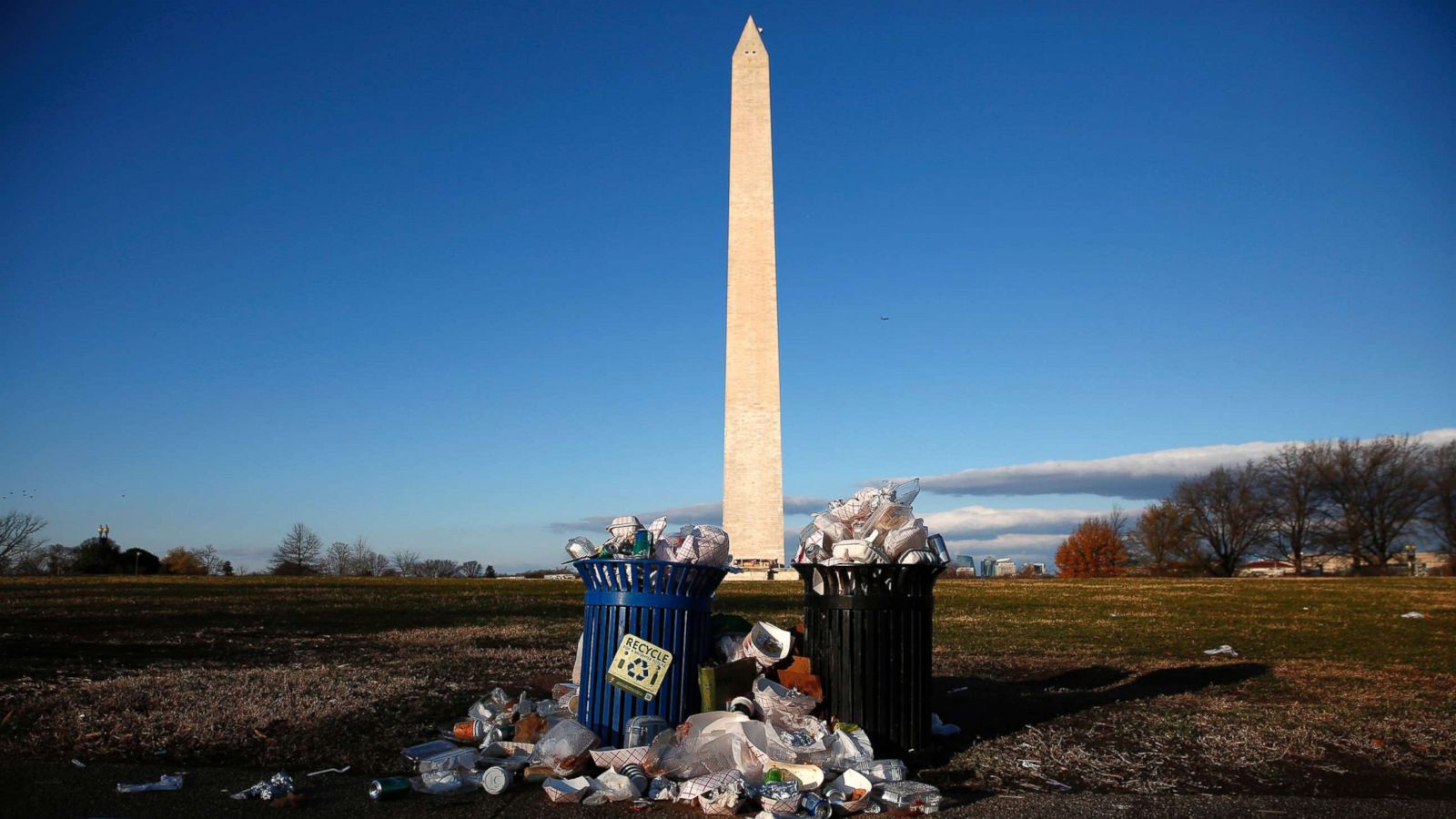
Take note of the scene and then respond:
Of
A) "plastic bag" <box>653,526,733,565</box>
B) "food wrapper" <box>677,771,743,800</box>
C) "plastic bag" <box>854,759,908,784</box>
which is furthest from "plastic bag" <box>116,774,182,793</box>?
"plastic bag" <box>854,759,908,784</box>

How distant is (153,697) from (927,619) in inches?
169

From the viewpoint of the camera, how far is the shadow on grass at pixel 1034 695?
5141mm

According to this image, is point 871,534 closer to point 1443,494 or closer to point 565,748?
point 565,748

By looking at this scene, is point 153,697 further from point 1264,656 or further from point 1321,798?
point 1264,656

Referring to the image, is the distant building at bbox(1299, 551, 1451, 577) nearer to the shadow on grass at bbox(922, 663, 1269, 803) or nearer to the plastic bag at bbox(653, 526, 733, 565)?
the shadow on grass at bbox(922, 663, 1269, 803)

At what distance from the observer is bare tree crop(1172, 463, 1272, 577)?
48.9m

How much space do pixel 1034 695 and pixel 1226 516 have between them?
1931 inches

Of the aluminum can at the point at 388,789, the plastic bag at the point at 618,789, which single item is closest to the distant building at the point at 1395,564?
the plastic bag at the point at 618,789

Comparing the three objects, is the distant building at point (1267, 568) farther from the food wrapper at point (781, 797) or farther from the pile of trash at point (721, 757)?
the food wrapper at point (781, 797)

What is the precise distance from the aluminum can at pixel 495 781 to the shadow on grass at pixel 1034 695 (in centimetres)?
181

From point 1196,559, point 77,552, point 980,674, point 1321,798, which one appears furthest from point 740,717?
point 1196,559

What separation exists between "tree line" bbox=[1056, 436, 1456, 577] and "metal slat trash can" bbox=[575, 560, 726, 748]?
150 feet

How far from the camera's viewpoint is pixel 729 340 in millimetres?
26375

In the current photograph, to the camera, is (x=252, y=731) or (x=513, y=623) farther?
(x=513, y=623)
